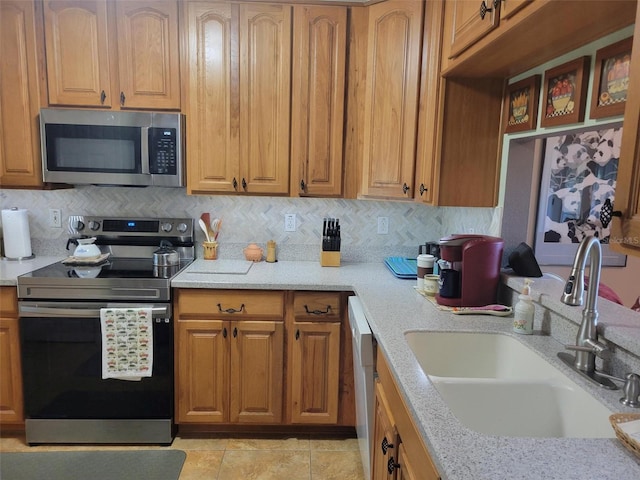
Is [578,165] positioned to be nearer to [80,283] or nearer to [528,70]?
[528,70]

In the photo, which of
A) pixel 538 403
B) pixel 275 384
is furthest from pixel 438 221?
pixel 538 403

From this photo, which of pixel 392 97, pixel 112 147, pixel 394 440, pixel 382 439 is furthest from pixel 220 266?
pixel 394 440

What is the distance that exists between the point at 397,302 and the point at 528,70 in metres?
1.11

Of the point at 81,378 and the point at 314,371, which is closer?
the point at 81,378

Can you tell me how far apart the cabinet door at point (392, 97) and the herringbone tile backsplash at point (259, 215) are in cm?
45

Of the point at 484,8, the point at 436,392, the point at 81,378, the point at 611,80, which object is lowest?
the point at 81,378

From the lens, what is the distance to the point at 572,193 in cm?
232

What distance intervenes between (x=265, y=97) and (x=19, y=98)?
131 centimetres

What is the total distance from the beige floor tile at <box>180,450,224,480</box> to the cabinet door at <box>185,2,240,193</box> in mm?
1392

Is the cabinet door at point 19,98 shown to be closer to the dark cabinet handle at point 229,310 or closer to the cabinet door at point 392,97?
the dark cabinet handle at point 229,310

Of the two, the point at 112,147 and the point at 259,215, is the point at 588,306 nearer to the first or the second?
the point at 259,215

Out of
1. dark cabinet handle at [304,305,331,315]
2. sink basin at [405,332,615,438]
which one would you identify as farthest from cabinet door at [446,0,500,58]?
dark cabinet handle at [304,305,331,315]

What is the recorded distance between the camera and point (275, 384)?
2541 millimetres

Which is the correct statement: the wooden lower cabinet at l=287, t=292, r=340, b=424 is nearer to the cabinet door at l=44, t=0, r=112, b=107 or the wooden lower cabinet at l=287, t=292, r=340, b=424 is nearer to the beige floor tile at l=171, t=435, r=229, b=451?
the beige floor tile at l=171, t=435, r=229, b=451
